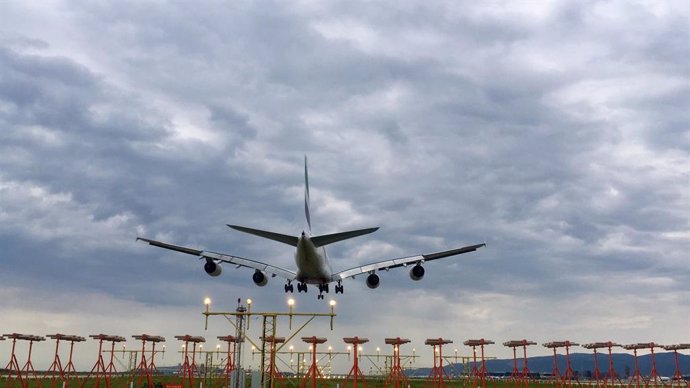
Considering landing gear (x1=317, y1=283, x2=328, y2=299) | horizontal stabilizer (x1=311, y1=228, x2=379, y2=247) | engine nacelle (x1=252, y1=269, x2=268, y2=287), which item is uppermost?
horizontal stabilizer (x1=311, y1=228, x2=379, y2=247)

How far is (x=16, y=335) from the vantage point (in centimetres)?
7319

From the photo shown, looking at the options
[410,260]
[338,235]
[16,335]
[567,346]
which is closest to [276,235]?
[338,235]

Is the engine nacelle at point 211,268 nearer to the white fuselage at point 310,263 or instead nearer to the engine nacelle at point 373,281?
the white fuselage at point 310,263

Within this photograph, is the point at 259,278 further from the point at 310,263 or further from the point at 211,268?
the point at 310,263

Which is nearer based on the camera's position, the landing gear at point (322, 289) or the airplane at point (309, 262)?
the airplane at point (309, 262)

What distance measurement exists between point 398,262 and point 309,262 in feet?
39.0

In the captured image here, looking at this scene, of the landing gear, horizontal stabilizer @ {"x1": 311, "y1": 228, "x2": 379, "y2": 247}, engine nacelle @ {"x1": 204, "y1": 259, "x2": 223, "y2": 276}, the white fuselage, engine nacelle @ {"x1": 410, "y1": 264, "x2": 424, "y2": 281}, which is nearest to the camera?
horizontal stabilizer @ {"x1": 311, "y1": 228, "x2": 379, "y2": 247}

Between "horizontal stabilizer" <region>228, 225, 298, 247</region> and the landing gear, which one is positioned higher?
"horizontal stabilizer" <region>228, 225, 298, 247</region>

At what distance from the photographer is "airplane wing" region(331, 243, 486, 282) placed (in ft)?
178

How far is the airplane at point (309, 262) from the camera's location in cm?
4531

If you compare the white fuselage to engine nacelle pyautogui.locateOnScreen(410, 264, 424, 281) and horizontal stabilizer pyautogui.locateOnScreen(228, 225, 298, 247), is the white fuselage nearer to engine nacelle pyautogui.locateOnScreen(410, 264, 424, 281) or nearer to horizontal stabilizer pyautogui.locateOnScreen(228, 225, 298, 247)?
horizontal stabilizer pyautogui.locateOnScreen(228, 225, 298, 247)

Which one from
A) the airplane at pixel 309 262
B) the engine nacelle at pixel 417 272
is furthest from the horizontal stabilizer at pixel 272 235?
the engine nacelle at pixel 417 272

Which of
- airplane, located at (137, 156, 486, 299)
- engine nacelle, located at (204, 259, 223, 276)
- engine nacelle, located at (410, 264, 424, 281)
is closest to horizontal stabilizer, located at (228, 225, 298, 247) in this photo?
airplane, located at (137, 156, 486, 299)

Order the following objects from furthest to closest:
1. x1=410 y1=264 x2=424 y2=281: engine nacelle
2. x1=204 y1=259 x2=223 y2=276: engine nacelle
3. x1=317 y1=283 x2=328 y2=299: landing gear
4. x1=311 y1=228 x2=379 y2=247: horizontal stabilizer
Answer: x1=317 y1=283 x2=328 y2=299: landing gear
x1=410 y1=264 x2=424 y2=281: engine nacelle
x1=204 y1=259 x2=223 y2=276: engine nacelle
x1=311 y1=228 x2=379 y2=247: horizontal stabilizer
